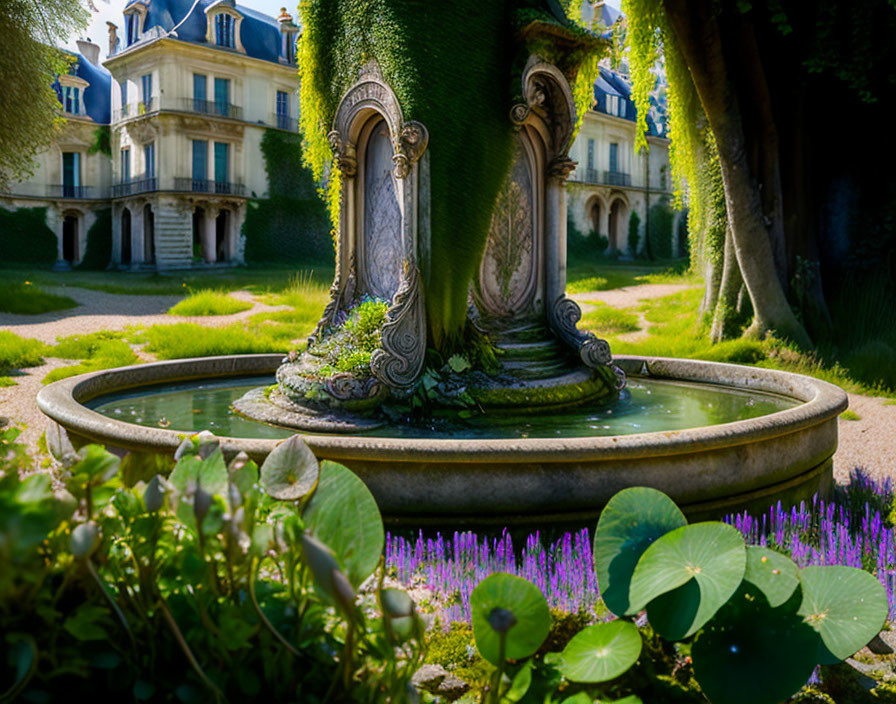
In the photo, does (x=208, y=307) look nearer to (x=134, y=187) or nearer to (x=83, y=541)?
(x=83, y=541)

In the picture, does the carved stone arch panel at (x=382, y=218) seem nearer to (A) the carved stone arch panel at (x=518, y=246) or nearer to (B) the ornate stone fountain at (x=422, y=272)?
(B) the ornate stone fountain at (x=422, y=272)

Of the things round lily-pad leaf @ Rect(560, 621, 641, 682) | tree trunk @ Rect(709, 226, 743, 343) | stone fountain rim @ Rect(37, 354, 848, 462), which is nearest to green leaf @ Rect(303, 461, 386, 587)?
round lily-pad leaf @ Rect(560, 621, 641, 682)

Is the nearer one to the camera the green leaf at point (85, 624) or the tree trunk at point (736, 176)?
the green leaf at point (85, 624)

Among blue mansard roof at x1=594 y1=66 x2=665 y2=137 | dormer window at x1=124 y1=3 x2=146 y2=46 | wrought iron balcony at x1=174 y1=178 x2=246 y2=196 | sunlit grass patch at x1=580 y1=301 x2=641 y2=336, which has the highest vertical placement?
dormer window at x1=124 y1=3 x2=146 y2=46

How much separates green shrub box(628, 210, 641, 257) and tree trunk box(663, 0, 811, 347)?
1264 inches

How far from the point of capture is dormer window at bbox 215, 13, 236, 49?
3278cm

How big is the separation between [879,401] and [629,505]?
319 inches

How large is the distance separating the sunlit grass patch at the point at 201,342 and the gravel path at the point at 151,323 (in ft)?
1.53

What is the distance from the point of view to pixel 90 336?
1256 centimetres

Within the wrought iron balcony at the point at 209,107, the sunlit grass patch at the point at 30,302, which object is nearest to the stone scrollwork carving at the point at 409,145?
the sunlit grass patch at the point at 30,302

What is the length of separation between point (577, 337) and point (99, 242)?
33584 millimetres

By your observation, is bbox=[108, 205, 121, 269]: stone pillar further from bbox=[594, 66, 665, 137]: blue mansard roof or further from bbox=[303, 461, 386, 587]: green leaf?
bbox=[303, 461, 386, 587]: green leaf

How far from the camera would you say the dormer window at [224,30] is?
32.8 meters

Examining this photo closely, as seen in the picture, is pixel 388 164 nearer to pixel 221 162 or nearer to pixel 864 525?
pixel 864 525
